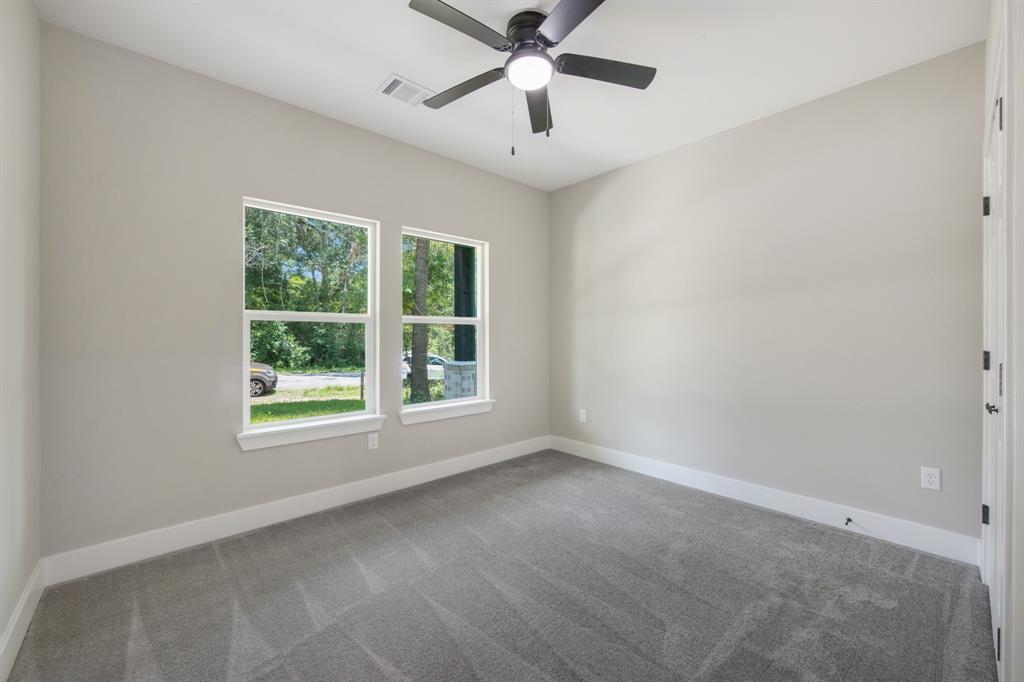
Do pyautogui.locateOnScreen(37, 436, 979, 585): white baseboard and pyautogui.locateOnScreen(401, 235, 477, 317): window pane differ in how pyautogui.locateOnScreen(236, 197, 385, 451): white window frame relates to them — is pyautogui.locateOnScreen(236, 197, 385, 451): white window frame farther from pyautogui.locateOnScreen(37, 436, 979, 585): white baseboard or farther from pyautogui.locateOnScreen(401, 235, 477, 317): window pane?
pyautogui.locateOnScreen(37, 436, 979, 585): white baseboard

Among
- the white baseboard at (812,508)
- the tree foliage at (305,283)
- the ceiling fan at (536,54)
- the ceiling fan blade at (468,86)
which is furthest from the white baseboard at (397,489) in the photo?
the ceiling fan at (536,54)

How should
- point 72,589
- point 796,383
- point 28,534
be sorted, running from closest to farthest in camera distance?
1. point 28,534
2. point 72,589
3. point 796,383

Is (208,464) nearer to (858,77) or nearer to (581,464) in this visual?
(581,464)

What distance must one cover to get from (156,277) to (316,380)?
3.69ft

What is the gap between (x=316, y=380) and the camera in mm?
3131

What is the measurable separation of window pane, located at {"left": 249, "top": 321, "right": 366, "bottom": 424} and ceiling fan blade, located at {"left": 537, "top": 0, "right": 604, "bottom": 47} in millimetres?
2346

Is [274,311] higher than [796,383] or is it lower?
higher

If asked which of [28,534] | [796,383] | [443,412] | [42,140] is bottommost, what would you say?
[28,534]

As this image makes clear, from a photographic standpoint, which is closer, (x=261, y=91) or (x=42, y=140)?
(x=42, y=140)

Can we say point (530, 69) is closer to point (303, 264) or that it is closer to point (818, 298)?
point (303, 264)

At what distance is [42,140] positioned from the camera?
7.01 ft

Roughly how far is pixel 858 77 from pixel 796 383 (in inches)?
76.8

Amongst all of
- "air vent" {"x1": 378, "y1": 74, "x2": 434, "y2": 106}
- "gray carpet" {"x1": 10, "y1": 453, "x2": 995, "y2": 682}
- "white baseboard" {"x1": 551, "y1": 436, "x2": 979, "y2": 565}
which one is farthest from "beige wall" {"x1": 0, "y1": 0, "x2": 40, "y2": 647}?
"white baseboard" {"x1": 551, "y1": 436, "x2": 979, "y2": 565}

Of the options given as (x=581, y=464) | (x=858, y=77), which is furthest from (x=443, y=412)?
(x=858, y=77)
